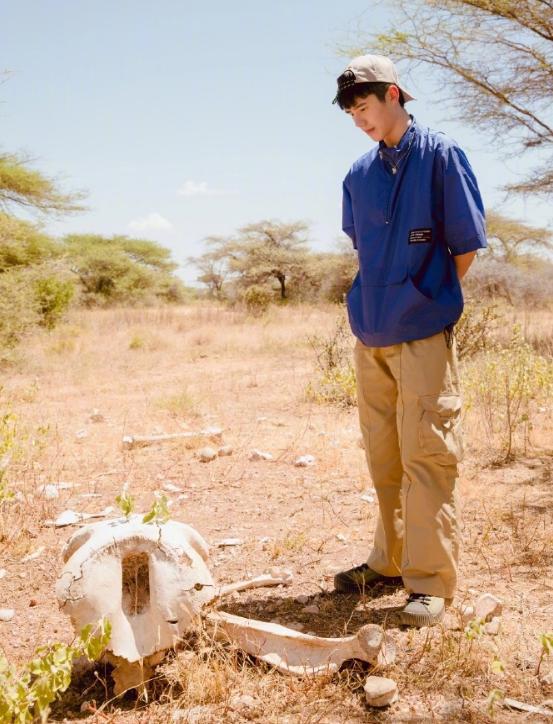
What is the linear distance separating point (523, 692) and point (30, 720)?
1271 millimetres

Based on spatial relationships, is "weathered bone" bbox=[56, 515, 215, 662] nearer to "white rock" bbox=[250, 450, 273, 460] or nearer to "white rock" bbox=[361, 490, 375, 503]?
"white rock" bbox=[361, 490, 375, 503]

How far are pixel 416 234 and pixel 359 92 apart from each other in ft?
1.60

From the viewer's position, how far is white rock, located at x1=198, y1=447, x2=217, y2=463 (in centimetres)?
445

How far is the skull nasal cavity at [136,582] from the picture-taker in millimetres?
2033

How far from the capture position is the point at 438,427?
7.16 ft

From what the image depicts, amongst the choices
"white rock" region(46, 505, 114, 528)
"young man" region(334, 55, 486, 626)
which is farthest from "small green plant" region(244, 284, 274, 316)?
"young man" region(334, 55, 486, 626)

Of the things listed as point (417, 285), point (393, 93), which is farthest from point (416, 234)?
point (393, 93)

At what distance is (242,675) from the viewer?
6.38 feet

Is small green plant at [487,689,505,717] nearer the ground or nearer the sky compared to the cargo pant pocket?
nearer the ground

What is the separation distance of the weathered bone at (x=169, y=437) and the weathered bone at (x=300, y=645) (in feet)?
9.21

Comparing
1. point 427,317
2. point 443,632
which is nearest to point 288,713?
point 443,632

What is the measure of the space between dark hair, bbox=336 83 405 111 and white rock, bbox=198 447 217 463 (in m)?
2.74

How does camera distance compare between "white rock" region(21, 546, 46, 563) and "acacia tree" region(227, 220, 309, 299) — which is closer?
"white rock" region(21, 546, 46, 563)

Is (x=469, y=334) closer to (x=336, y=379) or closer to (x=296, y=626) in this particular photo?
(x=336, y=379)
